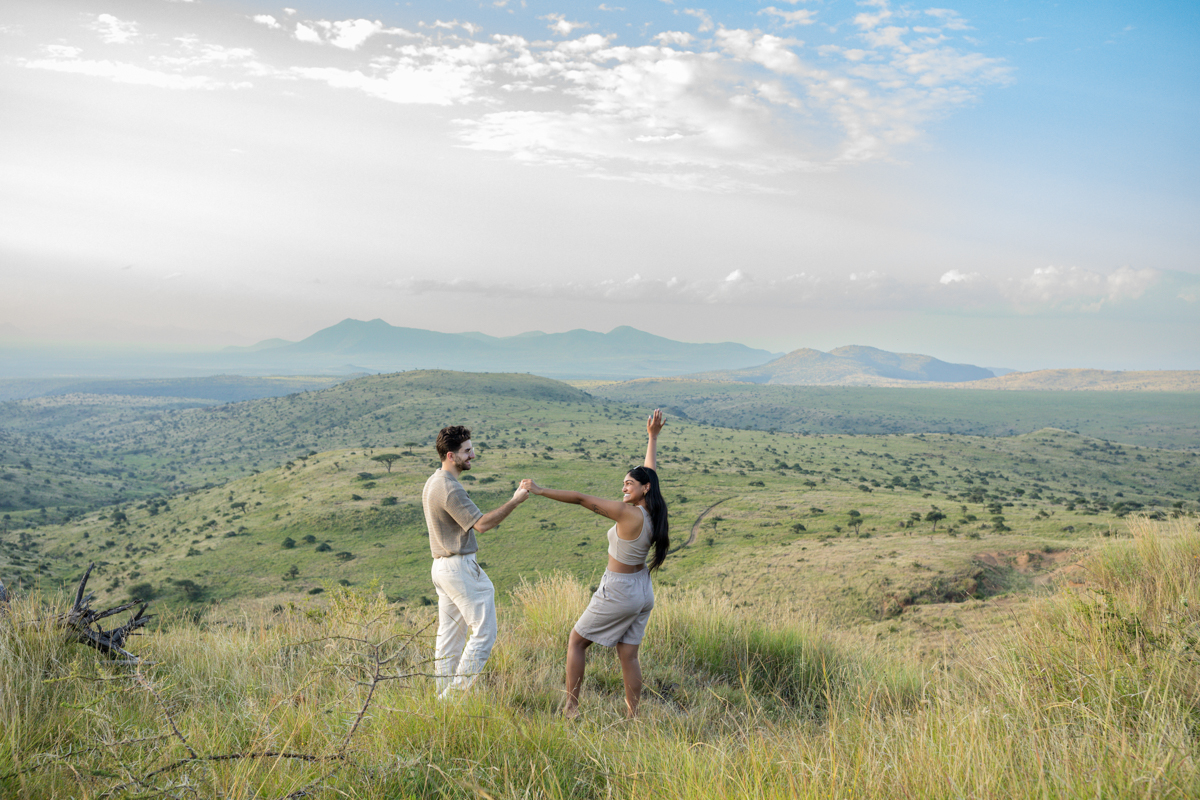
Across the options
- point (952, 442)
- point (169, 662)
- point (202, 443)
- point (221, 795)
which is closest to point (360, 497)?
point (169, 662)

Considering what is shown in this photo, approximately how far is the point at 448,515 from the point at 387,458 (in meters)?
68.9

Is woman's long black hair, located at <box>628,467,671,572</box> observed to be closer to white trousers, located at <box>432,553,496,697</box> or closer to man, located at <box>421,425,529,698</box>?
man, located at <box>421,425,529,698</box>

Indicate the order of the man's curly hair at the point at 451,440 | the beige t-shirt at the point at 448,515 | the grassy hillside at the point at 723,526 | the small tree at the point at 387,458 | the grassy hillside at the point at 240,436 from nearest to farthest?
the beige t-shirt at the point at 448,515 < the man's curly hair at the point at 451,440 < the grassy hillside at the point at 723,526 < the small tree at the point at 387,458 < the grassy hillside at the point at 240,436

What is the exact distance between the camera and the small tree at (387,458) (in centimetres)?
6931

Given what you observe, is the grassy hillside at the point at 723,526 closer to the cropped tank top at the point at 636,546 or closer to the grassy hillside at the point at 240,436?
the cropped tank top at the point at 636,546

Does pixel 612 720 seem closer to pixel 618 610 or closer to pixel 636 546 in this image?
pixel 618 610

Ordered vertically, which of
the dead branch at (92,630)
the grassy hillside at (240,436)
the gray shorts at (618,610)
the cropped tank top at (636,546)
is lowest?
the grassy hillside at (240,436)

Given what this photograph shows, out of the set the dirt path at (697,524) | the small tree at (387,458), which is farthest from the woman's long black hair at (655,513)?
the small tree at (387,458)

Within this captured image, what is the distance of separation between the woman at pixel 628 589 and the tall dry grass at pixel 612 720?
0.97ft

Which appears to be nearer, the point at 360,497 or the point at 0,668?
the point at 0,668

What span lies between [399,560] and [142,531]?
3542 cm

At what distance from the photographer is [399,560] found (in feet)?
Answer: 151

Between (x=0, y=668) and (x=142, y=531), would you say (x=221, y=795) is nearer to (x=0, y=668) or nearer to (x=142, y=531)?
(x=0, y=668)

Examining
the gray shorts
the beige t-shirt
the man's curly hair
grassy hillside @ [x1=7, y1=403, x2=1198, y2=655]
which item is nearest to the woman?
the gray shorts
